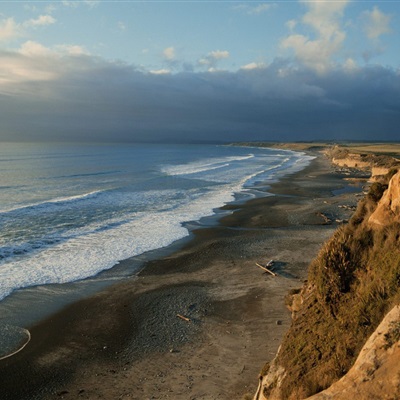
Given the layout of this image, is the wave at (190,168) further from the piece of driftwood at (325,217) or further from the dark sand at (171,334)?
the dark sand at (171,334)

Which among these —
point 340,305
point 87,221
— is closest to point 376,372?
point 340,305

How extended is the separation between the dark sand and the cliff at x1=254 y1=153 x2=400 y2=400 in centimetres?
263

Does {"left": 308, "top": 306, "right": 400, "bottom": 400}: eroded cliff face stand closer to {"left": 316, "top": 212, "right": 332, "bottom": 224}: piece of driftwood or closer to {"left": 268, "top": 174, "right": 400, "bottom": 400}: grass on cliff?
{"left": 268, "top": 174, "right": 400, "bottom": 400}: grass on cliff

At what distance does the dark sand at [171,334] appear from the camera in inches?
385

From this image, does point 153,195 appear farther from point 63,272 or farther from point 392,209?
point 392,209

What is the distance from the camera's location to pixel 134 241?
23.9 meters

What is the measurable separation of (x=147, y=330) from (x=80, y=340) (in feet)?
7.10

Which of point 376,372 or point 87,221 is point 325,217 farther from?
point 376,372

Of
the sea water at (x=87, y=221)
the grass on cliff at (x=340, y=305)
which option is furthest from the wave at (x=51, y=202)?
the grass on cliff at (x=340, y=305)

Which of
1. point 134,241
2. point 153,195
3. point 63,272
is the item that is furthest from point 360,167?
point 63,272

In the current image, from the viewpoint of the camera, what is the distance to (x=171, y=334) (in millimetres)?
12352

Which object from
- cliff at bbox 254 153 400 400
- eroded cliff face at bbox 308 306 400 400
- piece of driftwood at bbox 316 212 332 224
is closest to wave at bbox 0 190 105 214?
piece of driftwood at bbox 316 212 332 224

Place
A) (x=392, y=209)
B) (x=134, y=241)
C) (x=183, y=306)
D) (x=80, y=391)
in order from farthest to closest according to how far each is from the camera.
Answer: (x=134, y=241)
(x=183, y=306)
(x=80, y=391)
(x=392, y=209)

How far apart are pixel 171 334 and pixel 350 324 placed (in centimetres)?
678
